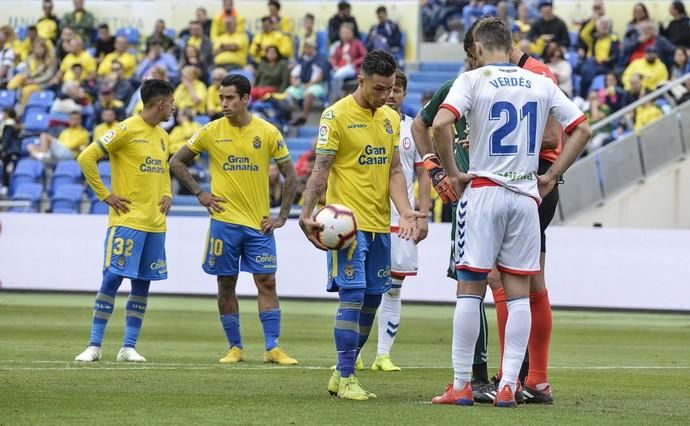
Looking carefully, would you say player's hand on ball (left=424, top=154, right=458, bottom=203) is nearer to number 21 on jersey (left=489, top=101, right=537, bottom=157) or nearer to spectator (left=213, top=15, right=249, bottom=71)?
number 21 on jersey (left=489, top=101, right=537, bottom=157)

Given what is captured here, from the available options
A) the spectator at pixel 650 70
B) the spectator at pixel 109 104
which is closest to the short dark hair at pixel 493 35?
the spectator at pixel 650 70

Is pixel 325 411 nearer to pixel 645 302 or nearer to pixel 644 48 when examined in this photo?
pixel 645 302

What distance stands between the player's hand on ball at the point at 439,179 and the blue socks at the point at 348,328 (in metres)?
0.89

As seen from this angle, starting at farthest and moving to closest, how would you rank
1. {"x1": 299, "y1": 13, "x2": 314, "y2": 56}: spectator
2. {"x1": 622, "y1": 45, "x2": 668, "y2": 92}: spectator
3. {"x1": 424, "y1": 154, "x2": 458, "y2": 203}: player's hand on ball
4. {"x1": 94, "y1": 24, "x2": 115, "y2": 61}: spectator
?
{"x1": 94, "y1": 24, "x2": 115, "y2": 61}: spectator
{"x1": 299, "y1": 13, "x2": 314, "y2": 56}: spectator
{"x1": 622, "y1": 45, "x2": 668, "y2": 92}: spectator
{"x1": 424, "y1": 154, "x2": 458, "y2": 203}: player's hand on ball

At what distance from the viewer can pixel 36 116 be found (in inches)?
1199

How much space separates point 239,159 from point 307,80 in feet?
58.4

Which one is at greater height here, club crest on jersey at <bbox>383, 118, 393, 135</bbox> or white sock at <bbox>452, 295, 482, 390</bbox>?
club crest on jersey at <bbox>383, 118, 393, 135</bbox>

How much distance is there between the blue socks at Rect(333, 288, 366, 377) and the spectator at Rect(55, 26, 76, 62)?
2438 cm

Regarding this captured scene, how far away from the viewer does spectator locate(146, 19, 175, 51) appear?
32.0m

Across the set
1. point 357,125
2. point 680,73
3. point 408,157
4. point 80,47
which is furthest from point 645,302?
point 80,47

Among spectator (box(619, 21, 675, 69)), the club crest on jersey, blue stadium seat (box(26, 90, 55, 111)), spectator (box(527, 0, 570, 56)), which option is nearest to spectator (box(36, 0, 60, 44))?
blue stadium seat (box(26, 90, 55, 111))

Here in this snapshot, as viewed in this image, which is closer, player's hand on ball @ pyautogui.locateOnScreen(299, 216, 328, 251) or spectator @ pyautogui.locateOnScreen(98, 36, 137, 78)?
player's hand on ball @ pyautogui.locateOnScreen(299, 216, 328, 251)

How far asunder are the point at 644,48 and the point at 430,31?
19.9 ft

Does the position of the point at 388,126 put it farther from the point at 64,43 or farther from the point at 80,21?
the point at 80,21
